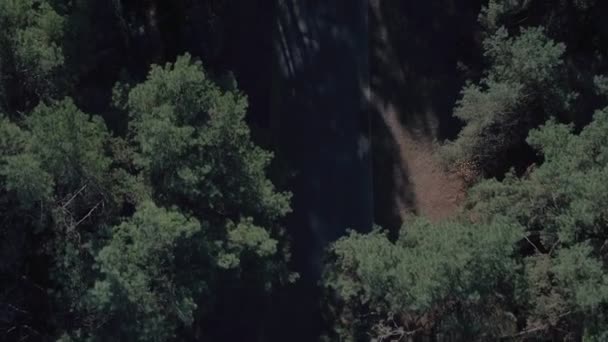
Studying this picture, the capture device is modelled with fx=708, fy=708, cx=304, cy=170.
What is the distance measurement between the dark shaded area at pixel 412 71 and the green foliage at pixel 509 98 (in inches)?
75.9

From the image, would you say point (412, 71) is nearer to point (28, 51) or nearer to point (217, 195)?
point (217, 195)

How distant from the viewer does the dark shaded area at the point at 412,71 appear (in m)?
21.3

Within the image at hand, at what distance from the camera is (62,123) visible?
15.3m

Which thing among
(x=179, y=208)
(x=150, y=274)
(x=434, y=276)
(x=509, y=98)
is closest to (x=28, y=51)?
(x=179, y=208)

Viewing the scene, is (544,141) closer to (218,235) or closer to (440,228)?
(440,228)

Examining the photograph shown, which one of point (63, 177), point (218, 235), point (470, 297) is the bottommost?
point (63, 177)

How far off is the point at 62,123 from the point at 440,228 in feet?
29.3

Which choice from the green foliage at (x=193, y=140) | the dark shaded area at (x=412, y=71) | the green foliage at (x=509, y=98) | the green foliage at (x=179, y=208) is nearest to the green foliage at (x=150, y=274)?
the green foliage at (x=179, y=208)

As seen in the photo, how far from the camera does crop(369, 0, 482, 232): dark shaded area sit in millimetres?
21312

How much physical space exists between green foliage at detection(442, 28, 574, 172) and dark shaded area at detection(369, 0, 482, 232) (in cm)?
193

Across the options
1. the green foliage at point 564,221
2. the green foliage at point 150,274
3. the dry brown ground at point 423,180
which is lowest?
the green foliage at point 150,274

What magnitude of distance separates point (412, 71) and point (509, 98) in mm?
4518

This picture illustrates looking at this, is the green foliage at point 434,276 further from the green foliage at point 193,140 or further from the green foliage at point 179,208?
the green foliage at point 193,140

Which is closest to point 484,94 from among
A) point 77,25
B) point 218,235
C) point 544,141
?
point 544,141
